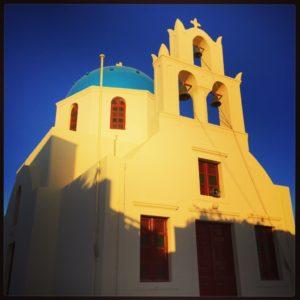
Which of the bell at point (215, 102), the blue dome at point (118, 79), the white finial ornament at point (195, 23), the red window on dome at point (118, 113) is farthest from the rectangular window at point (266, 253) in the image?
the blue dome at point (118, 79)

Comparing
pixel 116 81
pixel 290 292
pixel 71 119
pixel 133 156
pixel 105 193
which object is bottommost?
pixel 290 292

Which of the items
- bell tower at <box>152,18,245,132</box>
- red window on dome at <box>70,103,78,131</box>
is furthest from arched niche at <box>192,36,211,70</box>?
red window on dome at <box>70,103,78,131</box>

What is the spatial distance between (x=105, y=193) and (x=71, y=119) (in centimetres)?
752

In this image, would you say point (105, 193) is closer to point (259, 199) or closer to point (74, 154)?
point (74, 154)

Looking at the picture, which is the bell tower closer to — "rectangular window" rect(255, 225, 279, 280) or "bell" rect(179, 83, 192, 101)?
"bell" rect(179, 83, 192, 101)

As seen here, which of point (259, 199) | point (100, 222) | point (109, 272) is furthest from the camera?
point (259, 199)

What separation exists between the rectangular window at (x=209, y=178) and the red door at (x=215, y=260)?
3.16 ft

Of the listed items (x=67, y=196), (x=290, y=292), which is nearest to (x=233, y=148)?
(x=290, y=292)

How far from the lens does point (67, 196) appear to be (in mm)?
10484

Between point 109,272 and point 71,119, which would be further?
point 71,119

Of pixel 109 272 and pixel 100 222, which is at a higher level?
pixel 100 222

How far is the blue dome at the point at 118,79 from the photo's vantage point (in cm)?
1532

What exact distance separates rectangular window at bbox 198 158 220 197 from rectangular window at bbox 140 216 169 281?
6.49 feet

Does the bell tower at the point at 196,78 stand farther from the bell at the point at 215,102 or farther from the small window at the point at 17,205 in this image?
the small window at the point at 17,205
